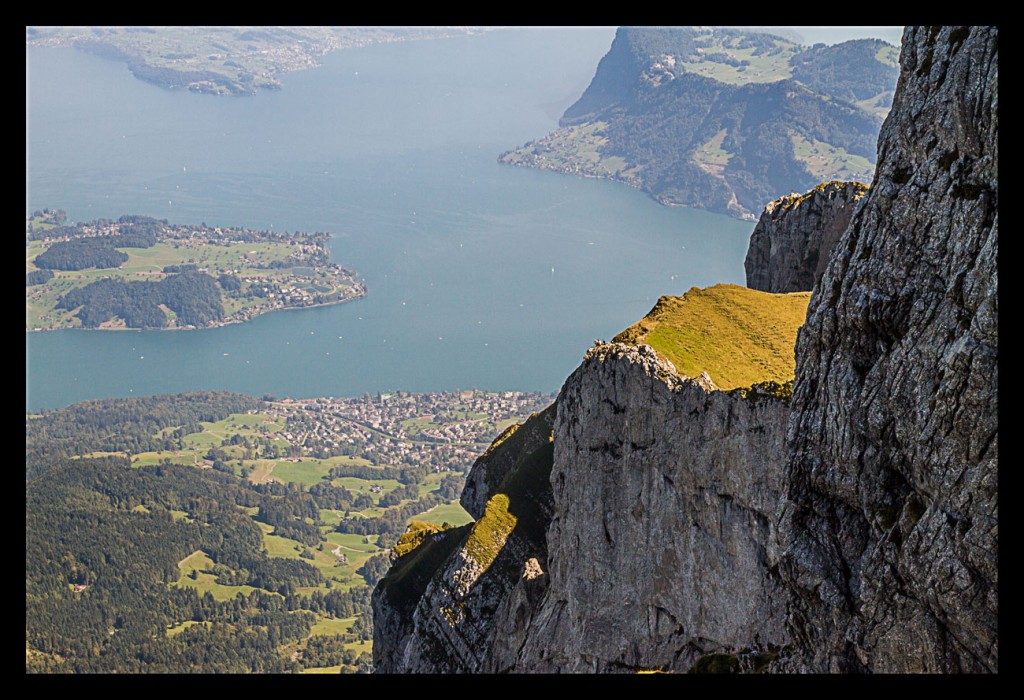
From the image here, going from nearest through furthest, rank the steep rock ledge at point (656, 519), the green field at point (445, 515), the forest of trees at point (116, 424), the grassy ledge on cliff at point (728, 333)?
the steep rock ledge at point (656, 519) → the grassy ledge on cliff at point (728, 333) → the green field at point (445, 515) → the forest of trees at point (116, 424)

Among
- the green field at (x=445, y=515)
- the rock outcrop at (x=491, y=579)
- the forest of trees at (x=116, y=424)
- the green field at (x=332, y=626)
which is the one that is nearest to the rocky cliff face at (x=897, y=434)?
the rock outcrop at (x=491, y=579)

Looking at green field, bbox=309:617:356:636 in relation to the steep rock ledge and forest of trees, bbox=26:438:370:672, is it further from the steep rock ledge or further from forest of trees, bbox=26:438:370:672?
the steep rock ledge

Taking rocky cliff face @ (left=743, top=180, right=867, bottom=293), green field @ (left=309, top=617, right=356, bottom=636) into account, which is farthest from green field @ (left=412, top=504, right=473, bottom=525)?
rocky cliff face @ (left=743, top=180, right=867, bottom=293)

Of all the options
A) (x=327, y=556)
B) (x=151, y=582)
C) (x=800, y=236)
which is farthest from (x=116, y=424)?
(x=800, y=236)

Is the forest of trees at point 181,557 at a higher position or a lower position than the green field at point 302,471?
higher

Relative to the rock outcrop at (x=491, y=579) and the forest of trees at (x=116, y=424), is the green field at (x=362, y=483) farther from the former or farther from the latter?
the rock outcrop at (x=491, y=579)
